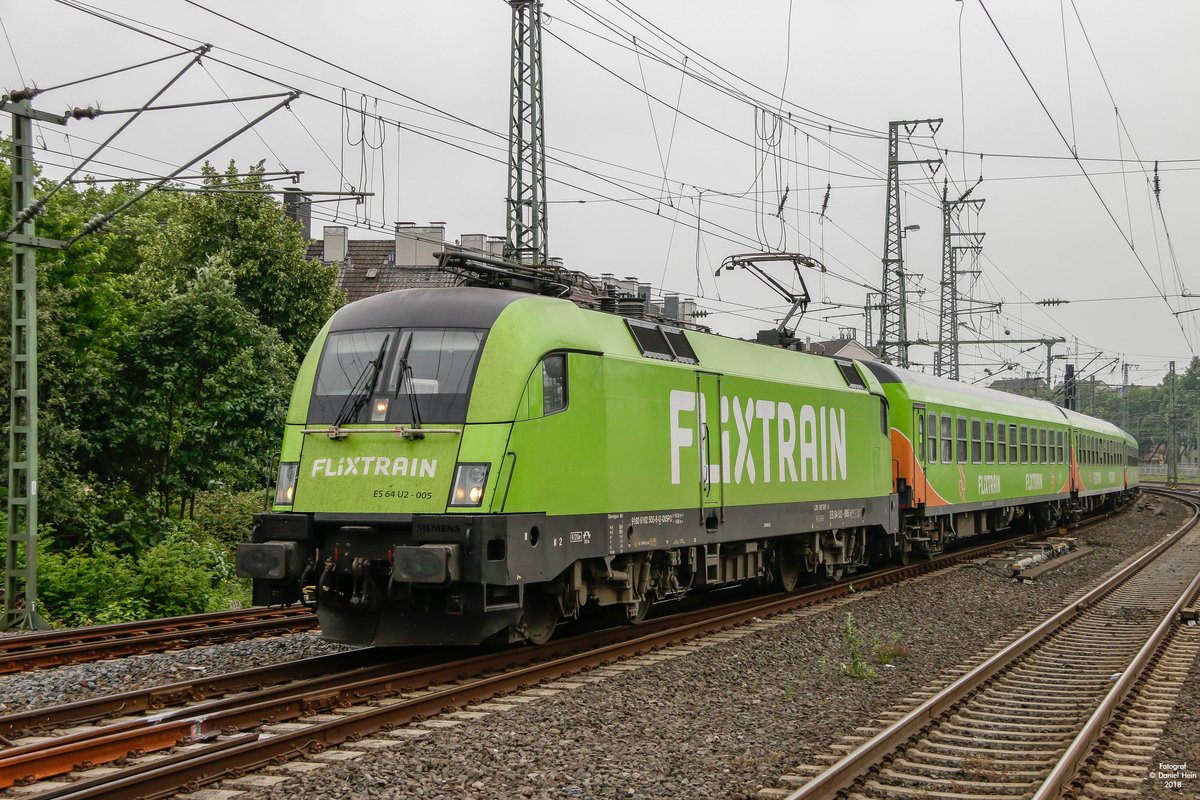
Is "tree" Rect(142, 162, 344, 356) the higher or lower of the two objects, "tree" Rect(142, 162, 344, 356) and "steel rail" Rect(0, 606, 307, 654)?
the higher

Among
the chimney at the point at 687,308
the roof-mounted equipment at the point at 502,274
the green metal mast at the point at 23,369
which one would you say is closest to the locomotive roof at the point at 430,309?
the roof-mounted equipment at the point at 502,274

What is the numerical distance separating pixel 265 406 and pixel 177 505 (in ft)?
8.75

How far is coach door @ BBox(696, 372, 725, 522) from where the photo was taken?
14.1 metres

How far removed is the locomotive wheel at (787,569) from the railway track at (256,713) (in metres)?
5.13

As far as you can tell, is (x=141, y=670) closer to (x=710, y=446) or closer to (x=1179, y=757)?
(x=710, y=446)

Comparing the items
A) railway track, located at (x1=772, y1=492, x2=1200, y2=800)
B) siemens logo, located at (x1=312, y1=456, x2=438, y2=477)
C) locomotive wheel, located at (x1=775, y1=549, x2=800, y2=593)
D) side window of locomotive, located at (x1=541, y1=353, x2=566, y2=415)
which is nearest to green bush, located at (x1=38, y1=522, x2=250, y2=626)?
siemens logo, located at (x1=312, y1=456, x2=438, y2=477)

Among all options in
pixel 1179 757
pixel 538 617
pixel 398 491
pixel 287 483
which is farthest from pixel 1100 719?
pixel 287 483

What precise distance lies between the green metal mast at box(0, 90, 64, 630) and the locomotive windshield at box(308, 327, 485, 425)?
5429 millimetres

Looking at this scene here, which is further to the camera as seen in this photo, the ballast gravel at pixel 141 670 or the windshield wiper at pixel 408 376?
the windshield wiper at pixel 408 376

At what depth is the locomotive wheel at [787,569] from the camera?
17.9 m

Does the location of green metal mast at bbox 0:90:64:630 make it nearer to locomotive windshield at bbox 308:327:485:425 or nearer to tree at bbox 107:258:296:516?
locomotive windshield at bbox 308:327:485:425

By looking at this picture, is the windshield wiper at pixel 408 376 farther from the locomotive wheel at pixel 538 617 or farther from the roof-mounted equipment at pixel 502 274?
the locomotive wheel at pixel 538 617

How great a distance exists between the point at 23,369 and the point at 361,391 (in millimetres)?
6263

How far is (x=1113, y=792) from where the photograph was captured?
7.32 metres
